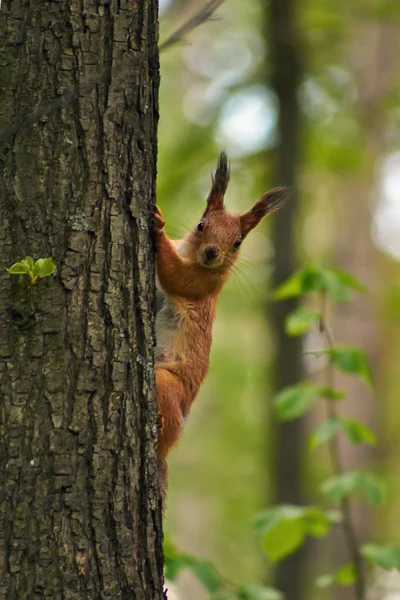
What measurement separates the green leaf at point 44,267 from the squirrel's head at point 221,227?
1399 mm

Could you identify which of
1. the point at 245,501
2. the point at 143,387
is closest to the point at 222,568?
the point at 245,501

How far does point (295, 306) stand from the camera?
714 cm

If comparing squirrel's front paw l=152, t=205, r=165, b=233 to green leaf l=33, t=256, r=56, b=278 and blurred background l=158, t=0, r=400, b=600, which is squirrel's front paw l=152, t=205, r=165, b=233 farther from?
blurred background l=158, t=0, r=400, b=600

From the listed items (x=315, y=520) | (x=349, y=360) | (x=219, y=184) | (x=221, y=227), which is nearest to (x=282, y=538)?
(x=315, y=520)

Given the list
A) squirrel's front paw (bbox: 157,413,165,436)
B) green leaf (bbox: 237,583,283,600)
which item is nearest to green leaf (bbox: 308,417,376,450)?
green leaf (bbox: 237,583,283,600)

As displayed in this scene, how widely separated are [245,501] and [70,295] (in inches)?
432

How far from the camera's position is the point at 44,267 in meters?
1.98

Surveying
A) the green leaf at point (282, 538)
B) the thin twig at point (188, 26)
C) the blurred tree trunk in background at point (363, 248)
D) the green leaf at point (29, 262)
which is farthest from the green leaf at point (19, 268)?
the blurred tree trunk in background at point (363, 248)

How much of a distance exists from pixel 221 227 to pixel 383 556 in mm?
1567

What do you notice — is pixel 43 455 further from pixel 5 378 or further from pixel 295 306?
pixel 295 306

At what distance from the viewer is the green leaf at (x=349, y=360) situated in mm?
3115

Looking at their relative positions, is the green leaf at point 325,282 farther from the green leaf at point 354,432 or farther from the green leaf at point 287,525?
the green leaf at point 287,525

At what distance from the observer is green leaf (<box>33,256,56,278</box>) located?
6.49ft

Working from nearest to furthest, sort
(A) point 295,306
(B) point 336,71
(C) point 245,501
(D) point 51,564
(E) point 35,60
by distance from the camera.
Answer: (D) point 51,564
(E) point 35,60
(A) point 295,306
(B) point 336,71
(C) point 245,501
